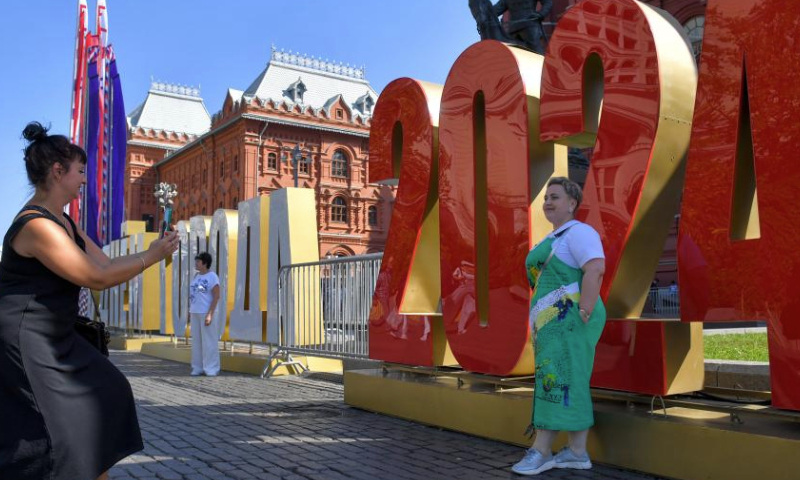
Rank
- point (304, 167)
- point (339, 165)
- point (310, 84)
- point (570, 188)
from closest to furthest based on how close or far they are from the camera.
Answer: point (570, 188), point (304, 167), point (339, 165), point (310, 84)

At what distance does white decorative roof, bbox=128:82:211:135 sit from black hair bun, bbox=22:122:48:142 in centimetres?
6307

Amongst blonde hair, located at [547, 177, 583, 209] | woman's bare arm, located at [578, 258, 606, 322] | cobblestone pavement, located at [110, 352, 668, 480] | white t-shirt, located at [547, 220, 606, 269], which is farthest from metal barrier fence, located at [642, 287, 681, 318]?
woman's bare arm, located at [578, 258, 606, 322]

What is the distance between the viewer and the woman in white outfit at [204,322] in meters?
11.3

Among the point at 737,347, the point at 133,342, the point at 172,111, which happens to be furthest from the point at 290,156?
the point at 737,347

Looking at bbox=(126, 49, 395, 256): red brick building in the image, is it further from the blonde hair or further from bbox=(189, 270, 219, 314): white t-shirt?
the blonde hair

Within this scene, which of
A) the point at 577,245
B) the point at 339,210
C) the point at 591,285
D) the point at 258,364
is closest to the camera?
the point at 591,285

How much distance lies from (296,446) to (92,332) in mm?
2613

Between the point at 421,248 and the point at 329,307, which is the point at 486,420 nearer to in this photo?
the point at 421,248

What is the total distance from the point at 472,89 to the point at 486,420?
106 inches

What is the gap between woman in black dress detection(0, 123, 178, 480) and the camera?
8.74 ft

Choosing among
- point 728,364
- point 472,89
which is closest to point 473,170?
point 472,89

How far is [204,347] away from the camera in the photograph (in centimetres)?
1128

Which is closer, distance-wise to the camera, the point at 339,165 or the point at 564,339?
the point at 564,339

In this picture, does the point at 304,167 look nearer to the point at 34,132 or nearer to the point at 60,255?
the point at 34,132
